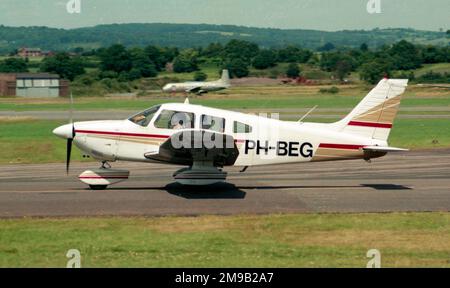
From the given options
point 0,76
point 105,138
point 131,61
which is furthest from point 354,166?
point 131,61

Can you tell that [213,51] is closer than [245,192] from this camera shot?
No

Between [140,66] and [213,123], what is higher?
[213,123]

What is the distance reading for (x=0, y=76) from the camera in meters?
106

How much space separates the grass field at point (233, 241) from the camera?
490 inches

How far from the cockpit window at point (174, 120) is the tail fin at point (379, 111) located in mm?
4227

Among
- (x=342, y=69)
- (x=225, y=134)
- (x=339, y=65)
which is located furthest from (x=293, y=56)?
(x=225, y=134)

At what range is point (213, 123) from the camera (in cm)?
1920

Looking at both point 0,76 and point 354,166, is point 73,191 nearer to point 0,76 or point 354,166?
point 354,166

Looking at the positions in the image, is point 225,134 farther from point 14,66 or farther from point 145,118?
point 14,66

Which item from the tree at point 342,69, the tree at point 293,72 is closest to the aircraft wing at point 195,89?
the tree at point 342,69

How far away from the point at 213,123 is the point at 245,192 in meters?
1.96

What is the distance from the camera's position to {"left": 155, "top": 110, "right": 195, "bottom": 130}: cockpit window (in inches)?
754

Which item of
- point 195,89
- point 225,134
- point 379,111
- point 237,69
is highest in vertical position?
point 379,111

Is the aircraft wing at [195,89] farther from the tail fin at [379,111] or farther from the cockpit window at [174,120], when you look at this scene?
the cockpit window at [174,120]
